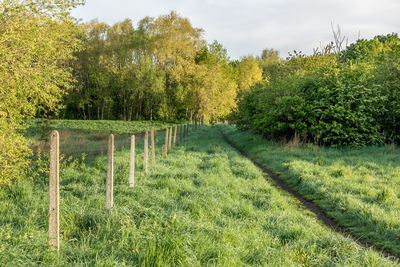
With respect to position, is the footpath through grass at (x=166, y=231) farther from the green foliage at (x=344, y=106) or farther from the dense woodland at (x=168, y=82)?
the green foliage at (x=344, y=106)

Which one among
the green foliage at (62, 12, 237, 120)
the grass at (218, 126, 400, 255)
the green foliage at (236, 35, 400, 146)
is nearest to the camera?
the grass at (218, 126, 400, 255)

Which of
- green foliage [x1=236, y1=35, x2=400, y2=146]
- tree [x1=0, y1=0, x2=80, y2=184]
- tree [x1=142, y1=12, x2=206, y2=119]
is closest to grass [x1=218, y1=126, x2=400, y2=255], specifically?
green foliage [x1=236, y1=35, x2=400, y2=146]

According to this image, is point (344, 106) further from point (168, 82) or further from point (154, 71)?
point (168, 82)

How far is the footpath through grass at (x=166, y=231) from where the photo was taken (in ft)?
13.6

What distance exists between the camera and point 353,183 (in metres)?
10.5

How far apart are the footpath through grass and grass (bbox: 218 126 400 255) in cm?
112

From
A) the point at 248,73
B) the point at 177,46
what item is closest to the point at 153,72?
the point at 177,46

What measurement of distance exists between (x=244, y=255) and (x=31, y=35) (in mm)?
7216

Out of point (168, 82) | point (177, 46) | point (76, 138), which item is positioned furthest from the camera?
point (168, 82)

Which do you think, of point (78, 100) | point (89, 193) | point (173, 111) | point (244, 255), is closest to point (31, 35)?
point (89, 193)

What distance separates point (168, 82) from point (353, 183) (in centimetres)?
4180

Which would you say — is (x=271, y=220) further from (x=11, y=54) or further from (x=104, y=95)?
(x=104, y=95)

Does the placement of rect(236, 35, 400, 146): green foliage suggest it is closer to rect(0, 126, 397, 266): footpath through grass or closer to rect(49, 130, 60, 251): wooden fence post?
rect(0, 126, 397, 266): footpath through grass

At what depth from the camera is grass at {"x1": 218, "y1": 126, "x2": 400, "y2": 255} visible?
7129mm
